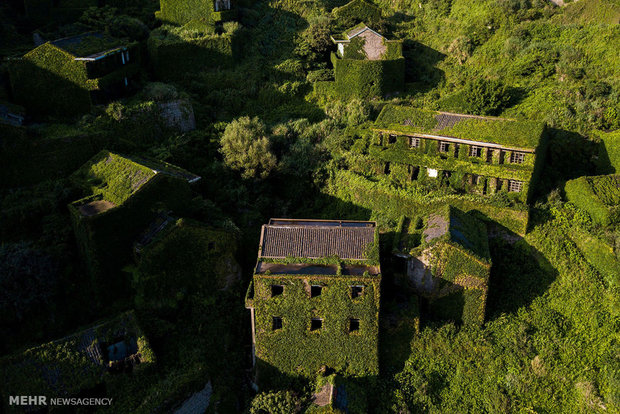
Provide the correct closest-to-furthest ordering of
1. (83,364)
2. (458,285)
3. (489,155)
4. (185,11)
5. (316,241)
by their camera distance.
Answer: (83,364)
(316,241)
(458,285)
(489,155)
(185,11)

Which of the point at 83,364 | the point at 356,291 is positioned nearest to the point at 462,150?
the point at 356,291

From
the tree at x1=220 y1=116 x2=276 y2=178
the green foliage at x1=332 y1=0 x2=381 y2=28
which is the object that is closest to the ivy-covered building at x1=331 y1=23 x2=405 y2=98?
the green foliage at x1=332 y1=0 x2=381 y2=28

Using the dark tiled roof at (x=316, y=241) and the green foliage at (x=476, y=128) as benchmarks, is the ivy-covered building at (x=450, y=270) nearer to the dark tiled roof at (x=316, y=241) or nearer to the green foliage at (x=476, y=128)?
the dark tiled roof at (x=316, y=241)

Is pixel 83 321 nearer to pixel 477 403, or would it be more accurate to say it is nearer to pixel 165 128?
pixel 165 128

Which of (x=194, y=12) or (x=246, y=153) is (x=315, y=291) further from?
(x=194, y=12)

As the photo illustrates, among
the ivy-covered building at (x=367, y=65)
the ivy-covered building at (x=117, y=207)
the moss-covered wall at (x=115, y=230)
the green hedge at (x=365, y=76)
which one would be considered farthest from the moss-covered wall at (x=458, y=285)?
the ivy-covered building at (x=367, y=65)

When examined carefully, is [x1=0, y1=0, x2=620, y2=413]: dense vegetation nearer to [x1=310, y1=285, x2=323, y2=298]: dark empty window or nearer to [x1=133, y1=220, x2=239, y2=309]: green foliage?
[x1=133, y1=220, x2=239, y2=309]: green foliage

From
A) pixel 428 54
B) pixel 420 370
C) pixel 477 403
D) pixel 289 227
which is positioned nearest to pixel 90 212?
pixel 289 227
